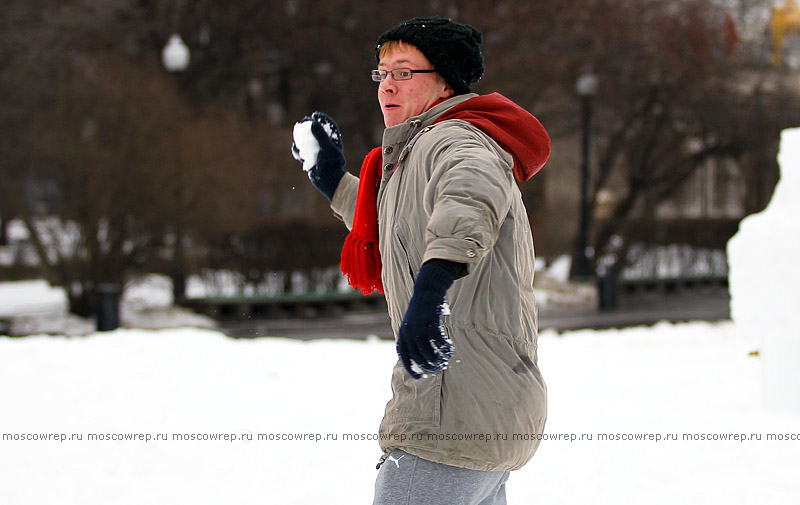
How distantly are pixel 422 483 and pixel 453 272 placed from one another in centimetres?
58

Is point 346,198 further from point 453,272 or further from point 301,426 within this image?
point 301,426

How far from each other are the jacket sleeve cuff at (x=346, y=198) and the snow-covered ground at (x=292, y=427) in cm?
153

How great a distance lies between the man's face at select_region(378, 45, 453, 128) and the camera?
242 cm

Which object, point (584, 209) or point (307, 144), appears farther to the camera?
point (584, 209)

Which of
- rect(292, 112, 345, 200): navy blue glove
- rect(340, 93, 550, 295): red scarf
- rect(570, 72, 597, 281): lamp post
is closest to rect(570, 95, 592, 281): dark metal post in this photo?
rect(570, 72, 597, 281): lamp post

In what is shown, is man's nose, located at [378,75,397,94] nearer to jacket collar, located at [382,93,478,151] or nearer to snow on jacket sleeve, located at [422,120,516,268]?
jacket collar, located at [382,93,478,151]

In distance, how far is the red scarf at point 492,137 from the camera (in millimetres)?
2326

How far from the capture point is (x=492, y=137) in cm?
230

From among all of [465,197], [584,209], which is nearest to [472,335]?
[465,197]

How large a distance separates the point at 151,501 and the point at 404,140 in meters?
2.37

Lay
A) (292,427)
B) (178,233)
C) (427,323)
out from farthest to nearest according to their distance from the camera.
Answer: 1. (178,233)
2. (292,427)
3. (427,323)

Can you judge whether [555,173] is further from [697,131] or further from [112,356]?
[112,356]

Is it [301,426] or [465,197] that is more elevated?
[465,197]

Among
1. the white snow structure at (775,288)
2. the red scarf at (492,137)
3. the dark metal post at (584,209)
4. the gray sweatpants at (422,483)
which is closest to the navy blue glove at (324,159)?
the red scarf at (492,137)
